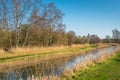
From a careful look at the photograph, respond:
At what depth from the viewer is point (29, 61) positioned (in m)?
22.9

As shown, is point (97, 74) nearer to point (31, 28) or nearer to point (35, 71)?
point (35, 71)

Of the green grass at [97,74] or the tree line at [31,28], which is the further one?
the tree line at [31,28]

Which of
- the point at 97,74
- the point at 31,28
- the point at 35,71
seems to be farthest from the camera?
the point at 31,28

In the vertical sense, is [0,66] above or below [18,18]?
below

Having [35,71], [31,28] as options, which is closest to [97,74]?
[35,71]

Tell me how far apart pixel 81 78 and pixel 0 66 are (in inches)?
355

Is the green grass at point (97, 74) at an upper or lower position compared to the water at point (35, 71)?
upper

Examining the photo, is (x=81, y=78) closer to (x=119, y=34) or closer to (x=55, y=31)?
(x=55, y=31)

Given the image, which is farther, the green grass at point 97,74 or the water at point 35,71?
the water at point 35,71

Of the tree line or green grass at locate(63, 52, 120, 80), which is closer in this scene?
green grass at locate(63, 52, 120, 80)

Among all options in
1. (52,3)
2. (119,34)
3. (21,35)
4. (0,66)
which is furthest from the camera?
(119,34)

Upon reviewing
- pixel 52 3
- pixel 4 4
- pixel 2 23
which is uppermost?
pixel 52 3

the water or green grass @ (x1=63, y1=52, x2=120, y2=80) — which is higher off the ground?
green grass @ (x1=63, y1=52, x2=120, y2=80)

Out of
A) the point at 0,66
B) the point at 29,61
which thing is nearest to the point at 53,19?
the point at 29,61
